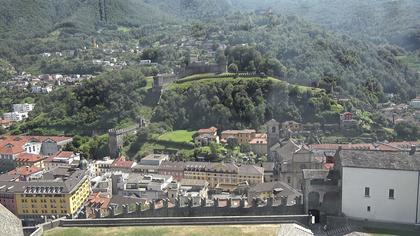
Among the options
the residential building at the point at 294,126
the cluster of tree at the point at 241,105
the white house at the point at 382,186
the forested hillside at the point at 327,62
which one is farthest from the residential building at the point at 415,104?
the white house at the point at 382,186

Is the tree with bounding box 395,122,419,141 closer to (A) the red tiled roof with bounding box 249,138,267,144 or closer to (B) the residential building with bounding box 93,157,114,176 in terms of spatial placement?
(A) the red tiled roof with bounding box 249,138,267,144

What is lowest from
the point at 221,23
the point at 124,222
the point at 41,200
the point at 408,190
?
the point at 41,200

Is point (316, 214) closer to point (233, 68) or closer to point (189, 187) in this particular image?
point (189, 187)

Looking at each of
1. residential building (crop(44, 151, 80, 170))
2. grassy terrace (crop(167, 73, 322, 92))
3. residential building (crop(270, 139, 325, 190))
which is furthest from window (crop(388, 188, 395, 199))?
grassy terrace (crop(167, 73, 322, 92))

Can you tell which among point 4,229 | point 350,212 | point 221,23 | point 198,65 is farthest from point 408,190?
point 221,23

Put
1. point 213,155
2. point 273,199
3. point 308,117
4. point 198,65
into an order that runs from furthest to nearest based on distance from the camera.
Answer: point 198,65 → point 308,117 → point 213,155 → point 273,199

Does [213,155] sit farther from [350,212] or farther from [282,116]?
[350,212]
